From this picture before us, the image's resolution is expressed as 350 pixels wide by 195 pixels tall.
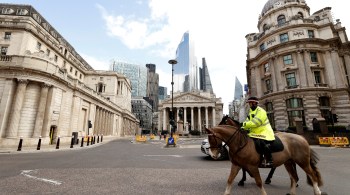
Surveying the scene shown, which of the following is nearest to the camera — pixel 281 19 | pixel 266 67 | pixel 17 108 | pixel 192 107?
pixel 17 108

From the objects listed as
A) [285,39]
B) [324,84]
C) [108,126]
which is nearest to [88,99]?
[108,126]

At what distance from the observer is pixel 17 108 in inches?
736

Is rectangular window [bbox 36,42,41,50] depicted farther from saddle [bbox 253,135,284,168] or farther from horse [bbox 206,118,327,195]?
saddle [bbox 253,135,284,168]

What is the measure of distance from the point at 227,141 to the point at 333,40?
4024 centimetres

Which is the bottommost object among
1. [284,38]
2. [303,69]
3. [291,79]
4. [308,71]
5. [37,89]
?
[37,89]

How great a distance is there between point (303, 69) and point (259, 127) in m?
33.7

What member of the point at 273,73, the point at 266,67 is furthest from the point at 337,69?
the point at 266,67

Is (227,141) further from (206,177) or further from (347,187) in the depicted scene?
(347,187)

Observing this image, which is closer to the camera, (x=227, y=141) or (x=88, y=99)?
(x=227, y=141)

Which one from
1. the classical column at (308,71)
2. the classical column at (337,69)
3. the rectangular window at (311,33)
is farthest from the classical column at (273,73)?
the classical column at (337,69)

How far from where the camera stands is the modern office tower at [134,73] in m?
137

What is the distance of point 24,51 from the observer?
25.8 m

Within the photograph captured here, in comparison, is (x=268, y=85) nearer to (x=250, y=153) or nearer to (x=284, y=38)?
(x=284, y=38)

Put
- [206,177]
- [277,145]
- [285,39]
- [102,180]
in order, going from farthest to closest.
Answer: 1. [285,39]
2. [206,177]
3. [102,180]
4. [277,145]
